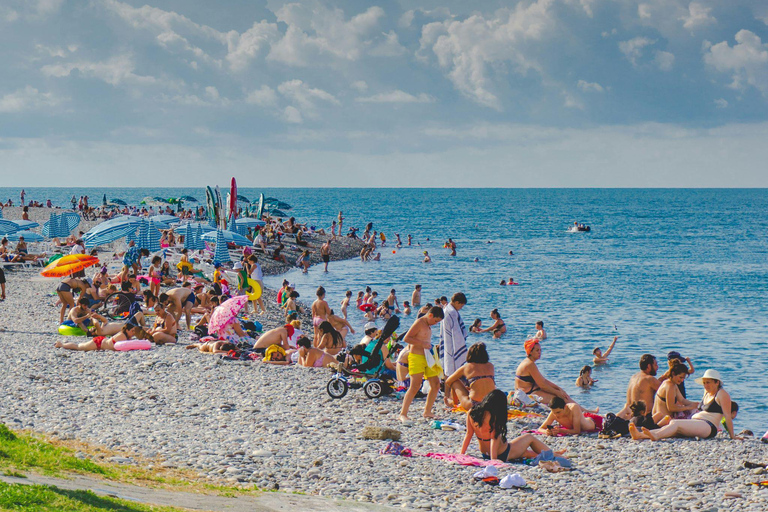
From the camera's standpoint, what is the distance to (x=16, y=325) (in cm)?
1750

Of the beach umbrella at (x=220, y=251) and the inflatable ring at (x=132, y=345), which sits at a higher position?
the beach umbrella at (x=220, y=251)

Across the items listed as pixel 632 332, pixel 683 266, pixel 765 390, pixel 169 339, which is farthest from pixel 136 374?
pixel 683 266

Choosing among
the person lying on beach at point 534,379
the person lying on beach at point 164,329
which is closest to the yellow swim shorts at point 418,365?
the person lying on beach at point 534,379

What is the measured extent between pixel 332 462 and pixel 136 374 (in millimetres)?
5919

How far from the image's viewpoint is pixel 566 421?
34.3 ft

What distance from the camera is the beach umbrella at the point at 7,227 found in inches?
1059

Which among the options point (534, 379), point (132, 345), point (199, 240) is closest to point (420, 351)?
point (534, 379)

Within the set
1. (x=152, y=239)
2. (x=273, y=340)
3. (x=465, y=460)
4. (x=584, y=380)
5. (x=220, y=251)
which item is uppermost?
(x=152, y=239)

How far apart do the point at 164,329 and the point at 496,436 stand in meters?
9.60

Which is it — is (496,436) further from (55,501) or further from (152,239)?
(152,239)

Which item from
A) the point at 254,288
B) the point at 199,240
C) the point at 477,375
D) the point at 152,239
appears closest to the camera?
the point at 477,375

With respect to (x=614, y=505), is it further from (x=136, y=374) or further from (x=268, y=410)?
(x=136, y=374)

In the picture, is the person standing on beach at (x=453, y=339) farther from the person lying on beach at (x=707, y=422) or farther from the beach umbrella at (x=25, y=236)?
the beach umbrella at (x=25, y=236)

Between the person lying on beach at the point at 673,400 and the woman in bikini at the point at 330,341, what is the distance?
6.81 m
